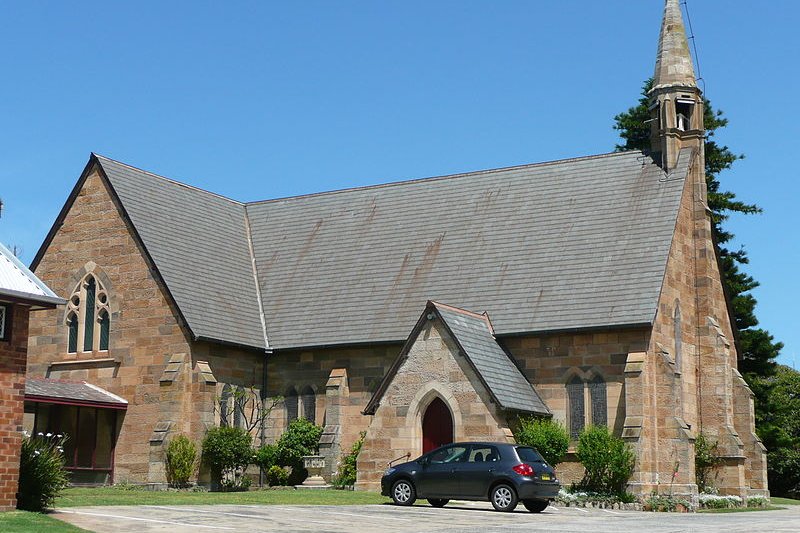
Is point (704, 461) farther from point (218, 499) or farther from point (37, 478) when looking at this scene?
point (37, 478)

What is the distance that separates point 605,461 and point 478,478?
25.4 ft

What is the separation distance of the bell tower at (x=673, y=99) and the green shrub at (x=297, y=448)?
587 inches

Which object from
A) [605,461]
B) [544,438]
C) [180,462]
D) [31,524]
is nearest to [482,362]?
[544,438]

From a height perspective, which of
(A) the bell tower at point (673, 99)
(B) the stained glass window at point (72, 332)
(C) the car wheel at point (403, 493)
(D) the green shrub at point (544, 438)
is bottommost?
(C) the car wheel at point (403, 493)

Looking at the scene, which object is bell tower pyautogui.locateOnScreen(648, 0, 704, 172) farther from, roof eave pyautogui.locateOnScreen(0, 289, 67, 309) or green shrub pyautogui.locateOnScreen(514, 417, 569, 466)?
roof eave pyautogui.locateOnScreen(0, 289, 67, 309)

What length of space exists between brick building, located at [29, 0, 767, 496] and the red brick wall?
42.7 feet

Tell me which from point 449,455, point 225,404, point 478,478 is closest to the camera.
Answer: point 478,478

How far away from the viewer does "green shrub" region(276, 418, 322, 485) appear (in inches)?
1459

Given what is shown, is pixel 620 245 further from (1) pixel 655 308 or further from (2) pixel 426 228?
(2) pixel 426 228

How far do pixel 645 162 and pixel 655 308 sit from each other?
7.36 metres

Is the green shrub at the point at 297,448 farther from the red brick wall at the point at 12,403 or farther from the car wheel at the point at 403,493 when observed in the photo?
the red brick wall at the point at 12,403

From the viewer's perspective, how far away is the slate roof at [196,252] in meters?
37.2

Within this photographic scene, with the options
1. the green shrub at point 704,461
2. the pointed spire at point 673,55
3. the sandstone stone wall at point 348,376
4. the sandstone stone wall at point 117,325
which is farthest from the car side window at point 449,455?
the pointed spire at point 673,55

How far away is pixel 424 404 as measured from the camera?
3247 centimetres
